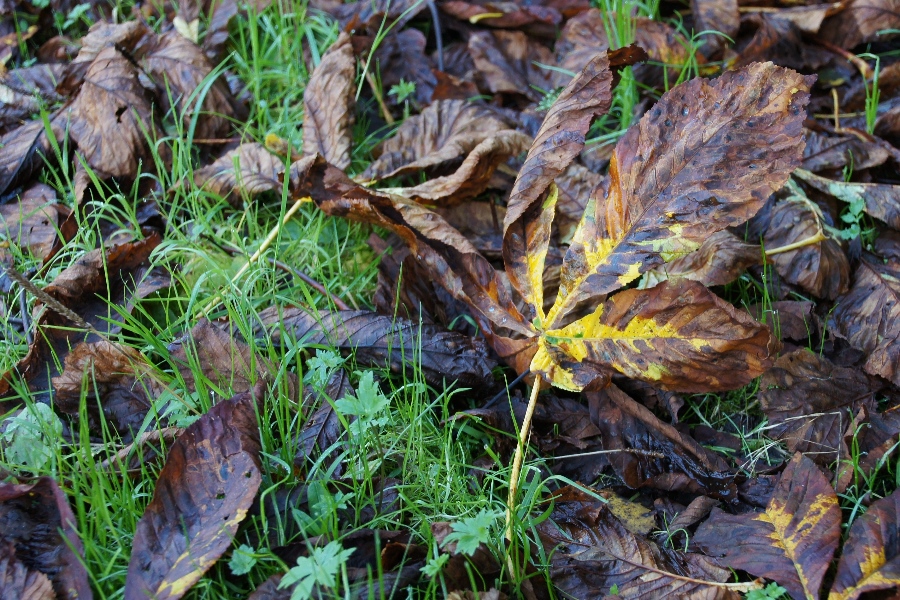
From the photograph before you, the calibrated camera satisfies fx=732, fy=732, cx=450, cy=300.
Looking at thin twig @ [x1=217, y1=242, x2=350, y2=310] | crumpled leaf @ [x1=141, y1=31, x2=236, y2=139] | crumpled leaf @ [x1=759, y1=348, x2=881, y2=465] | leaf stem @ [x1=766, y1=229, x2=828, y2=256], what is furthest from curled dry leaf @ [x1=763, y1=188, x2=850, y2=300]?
crumpled leaf @ [x1=141, y1=31, x2=236, y2=139]

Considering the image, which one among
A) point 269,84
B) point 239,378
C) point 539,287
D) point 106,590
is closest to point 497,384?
point 539,287

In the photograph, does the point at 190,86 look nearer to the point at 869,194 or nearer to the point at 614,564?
the point at 614,564

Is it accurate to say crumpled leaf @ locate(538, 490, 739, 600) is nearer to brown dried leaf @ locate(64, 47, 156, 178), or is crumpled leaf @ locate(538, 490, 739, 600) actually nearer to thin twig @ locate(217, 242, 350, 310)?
thin twig @ locate(217, 242, 350, 310)

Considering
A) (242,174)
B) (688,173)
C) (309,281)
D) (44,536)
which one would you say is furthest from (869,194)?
(44,536)

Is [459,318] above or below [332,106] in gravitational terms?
below

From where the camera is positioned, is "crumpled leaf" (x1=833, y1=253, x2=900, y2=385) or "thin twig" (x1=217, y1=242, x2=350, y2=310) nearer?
"crumpled leaf" (x1=833, y1=253, x2=900, y2=385)

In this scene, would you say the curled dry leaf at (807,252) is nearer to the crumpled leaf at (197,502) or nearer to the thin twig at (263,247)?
the thin twig at (263,247)
